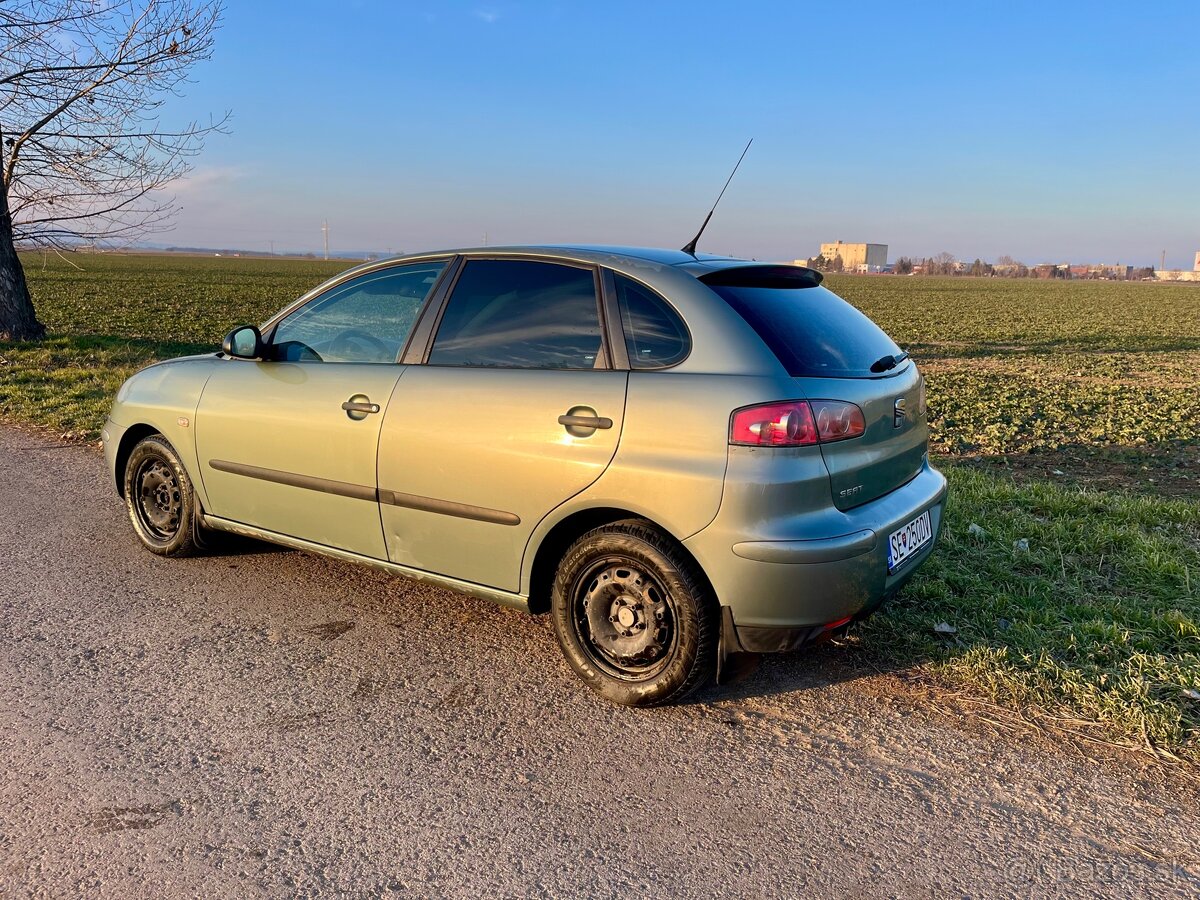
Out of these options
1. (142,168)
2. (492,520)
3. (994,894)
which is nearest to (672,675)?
(492,520)

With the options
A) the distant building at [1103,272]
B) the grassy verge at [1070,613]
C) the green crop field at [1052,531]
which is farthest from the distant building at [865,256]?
the grassy verge at [1070,613]

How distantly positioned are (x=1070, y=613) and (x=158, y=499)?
4643 mm

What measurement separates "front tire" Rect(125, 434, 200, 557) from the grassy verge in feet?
11.3

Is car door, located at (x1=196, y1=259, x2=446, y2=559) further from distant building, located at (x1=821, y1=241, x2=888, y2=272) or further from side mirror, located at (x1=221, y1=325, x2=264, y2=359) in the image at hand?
distant building, located at (x1=821, y1=241, x2=888, y2=272)

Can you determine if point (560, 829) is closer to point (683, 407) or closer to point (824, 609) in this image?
point (824, 609)

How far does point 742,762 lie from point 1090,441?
807 centimetres

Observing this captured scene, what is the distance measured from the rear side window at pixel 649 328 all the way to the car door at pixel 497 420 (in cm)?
10

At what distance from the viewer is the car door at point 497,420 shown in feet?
10.2

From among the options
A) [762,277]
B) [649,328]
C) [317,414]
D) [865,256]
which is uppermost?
[865,256]

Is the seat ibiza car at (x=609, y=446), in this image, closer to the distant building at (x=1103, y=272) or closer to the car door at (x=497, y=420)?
the car door at (x=497, y=420)

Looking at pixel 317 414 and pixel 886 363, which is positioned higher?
pixel 886 363

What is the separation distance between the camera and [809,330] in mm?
3176

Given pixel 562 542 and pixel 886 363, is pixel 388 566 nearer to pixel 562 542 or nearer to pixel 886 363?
pixel 562 542

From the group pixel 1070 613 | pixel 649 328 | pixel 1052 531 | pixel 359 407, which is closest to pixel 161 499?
pixel 359 407
